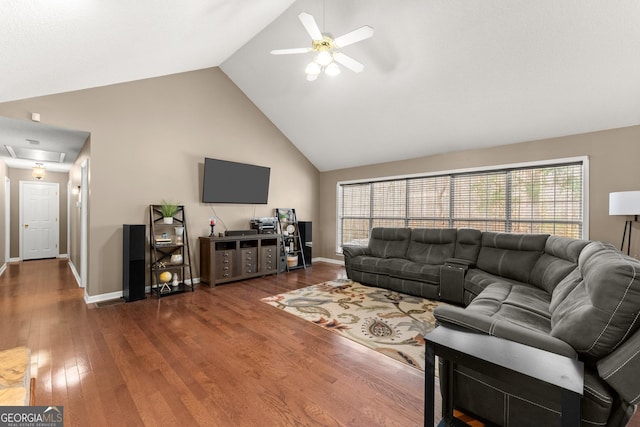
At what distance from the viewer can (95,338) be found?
2.64 meters

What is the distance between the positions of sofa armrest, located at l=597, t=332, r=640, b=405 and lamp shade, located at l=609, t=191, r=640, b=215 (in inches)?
108

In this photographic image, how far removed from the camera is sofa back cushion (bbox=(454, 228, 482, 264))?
3934 millimetres

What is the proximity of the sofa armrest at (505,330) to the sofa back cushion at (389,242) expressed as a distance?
292 cm

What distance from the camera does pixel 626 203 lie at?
301 cm

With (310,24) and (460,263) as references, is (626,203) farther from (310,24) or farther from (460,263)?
(310,24)

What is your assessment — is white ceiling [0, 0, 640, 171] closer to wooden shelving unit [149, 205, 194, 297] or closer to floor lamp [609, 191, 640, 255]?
floor lamp [609, 191, 640, 255]

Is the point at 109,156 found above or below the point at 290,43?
below

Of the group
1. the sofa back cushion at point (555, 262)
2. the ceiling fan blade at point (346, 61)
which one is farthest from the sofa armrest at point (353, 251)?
the ceiling fan blade at point (346, 61)

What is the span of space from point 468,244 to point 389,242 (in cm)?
126

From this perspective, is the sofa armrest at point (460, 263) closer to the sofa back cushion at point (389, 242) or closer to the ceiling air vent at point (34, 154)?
the sofa back cushion at point (389, 242)

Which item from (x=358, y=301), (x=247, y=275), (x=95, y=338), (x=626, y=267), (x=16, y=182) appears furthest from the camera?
(x=16, y=182)

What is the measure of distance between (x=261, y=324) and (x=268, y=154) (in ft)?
12.5

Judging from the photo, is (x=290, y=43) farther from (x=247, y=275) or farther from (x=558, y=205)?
(x=558, y=205)

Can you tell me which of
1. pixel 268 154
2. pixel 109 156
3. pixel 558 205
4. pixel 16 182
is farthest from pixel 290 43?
pixel 16 182
